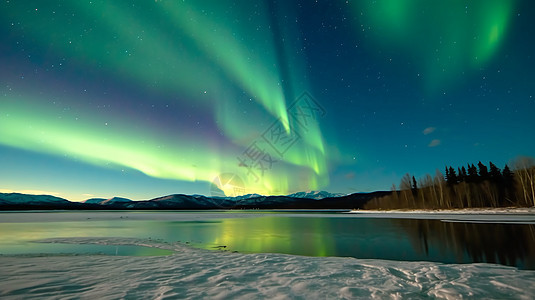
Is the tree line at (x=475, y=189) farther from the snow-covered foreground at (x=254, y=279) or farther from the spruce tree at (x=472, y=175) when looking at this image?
the snow-covered foreground at (x=254, y=279)

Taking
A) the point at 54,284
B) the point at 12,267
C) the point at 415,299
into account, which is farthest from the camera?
the point at 12,267

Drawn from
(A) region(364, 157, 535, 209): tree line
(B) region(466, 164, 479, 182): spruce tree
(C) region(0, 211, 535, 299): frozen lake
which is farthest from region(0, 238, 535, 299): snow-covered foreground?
(B) region(466, 164, 479, 182): spruce tree

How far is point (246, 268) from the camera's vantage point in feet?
28.3

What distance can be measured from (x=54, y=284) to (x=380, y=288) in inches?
345

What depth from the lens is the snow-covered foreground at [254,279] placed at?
19.0 ft

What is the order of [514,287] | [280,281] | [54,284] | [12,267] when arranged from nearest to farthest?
1. [514,287]
2. [54,284]
3. [280,281]
4. [12,267]

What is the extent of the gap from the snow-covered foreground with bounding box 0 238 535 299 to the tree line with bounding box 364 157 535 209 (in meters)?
64.7

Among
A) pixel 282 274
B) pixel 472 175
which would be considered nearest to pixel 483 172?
pixel 472 175

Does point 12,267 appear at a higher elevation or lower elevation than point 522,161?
lower

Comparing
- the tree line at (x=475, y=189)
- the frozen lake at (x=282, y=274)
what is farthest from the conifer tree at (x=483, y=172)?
the frozen lake at (x=282, y=274)

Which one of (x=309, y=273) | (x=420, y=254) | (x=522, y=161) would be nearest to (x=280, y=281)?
(x=309, y=273)

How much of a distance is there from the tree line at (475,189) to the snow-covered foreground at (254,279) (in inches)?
2549

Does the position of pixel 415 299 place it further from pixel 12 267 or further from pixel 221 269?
pixel 12 267

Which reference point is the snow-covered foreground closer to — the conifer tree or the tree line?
the tree line
